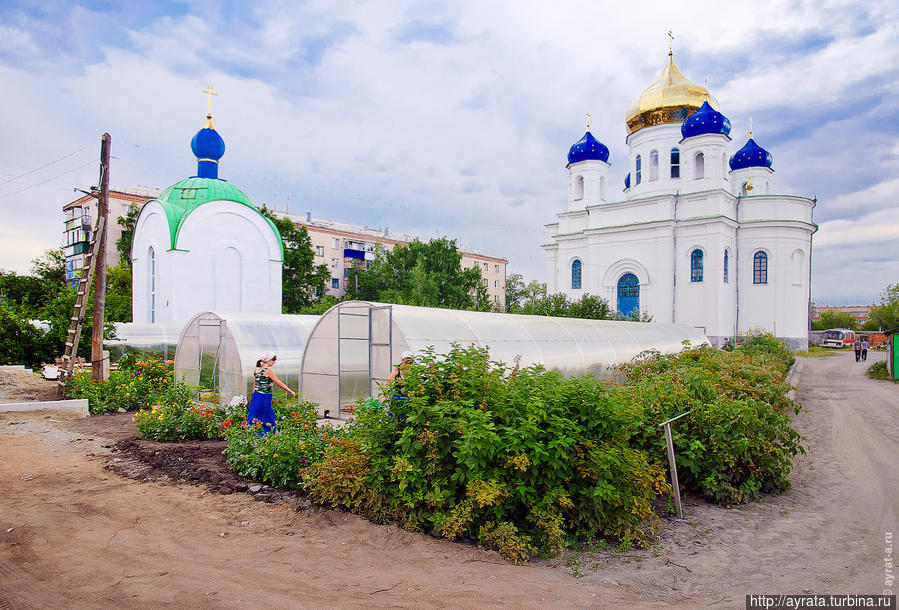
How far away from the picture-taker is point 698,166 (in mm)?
31984

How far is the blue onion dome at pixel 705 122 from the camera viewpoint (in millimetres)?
30656

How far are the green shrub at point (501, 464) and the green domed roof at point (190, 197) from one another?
18.2 metres

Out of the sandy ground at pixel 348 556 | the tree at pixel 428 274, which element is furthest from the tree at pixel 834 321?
the sandy ground at pixel 348 556

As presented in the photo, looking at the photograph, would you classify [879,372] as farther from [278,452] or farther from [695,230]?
[278,452]

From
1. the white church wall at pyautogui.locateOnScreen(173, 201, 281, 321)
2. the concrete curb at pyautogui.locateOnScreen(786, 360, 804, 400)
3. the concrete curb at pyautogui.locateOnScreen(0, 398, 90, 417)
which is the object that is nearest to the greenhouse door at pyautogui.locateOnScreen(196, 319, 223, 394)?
the concrete curb at pyautogui.locateOnScreen(0, 398, 90, 417)

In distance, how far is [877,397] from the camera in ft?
50.3

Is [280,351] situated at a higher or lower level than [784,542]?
higher

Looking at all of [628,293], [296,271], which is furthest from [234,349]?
[628,293]

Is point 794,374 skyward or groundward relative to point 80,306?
groundward

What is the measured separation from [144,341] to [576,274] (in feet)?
89.0

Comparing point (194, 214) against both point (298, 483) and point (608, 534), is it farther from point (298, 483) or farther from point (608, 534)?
point (608, 534)

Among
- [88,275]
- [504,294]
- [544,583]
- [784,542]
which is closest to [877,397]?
[784,542]

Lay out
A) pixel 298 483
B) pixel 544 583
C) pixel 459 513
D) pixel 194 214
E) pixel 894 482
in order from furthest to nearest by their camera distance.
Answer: pixel 194 214 → pixel 894 482 → pixel 298 483 → pixel 459 513 → pixel 544 583

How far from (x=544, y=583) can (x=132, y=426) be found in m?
8.90
